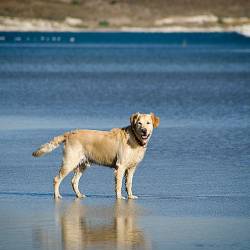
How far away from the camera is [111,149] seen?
1326 cm

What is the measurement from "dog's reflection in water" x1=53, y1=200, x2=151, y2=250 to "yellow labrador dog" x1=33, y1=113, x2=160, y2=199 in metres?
0.39

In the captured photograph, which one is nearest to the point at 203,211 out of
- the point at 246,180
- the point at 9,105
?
the point at 246,180

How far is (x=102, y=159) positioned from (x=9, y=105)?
16.8m

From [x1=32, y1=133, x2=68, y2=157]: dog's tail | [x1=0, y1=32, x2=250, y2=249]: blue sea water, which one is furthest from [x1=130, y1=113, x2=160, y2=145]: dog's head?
[x1=32, y1=133, x2=68, y2=157]: dog's tail

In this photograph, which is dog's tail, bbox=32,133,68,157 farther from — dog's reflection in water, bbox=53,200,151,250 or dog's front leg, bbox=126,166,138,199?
dog's front leg, bbox=126,166,138,199

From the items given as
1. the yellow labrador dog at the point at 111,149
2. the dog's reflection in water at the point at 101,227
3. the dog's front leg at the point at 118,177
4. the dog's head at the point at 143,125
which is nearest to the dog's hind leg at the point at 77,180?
the yellow labrador dog at the point at 111,149

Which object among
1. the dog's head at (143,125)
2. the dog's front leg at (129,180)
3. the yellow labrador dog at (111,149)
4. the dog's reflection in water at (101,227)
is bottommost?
the dog's reflection in water at (101,227)

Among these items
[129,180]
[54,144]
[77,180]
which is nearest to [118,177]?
[129,180]

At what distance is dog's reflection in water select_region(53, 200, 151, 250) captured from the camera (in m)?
10.5

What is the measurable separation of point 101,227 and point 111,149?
1.97 metres

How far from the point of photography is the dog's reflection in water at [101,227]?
34.6 feet

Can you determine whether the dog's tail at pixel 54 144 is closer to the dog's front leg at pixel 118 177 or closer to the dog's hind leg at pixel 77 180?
the dog's hind leg at pixel 77 180

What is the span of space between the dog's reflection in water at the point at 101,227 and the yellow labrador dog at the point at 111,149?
0.39 metres

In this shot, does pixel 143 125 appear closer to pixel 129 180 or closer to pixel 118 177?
pixel 118 177
